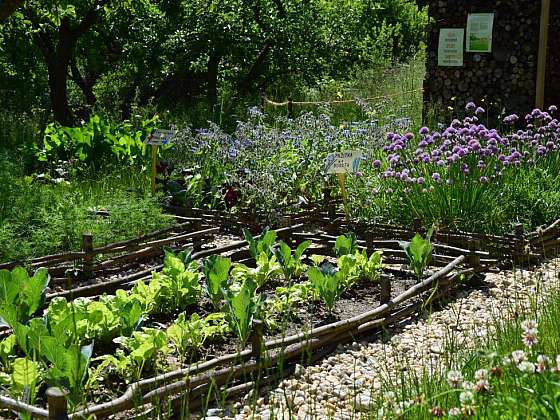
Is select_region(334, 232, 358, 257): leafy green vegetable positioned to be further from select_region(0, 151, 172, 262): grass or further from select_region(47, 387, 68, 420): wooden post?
select_region(47, 387, 68, 420): wooden post

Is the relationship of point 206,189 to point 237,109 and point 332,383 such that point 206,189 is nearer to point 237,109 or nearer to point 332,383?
point 332,383

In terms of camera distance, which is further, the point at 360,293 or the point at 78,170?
the point at 78,170

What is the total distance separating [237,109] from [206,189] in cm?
610

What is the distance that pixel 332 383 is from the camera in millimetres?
3723

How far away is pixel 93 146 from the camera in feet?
29.2

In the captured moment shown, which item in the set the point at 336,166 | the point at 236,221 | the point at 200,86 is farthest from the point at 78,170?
the point at 200,86

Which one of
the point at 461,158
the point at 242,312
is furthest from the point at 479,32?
the point at 242,312

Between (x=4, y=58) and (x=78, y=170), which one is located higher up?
(x=4, y=58)

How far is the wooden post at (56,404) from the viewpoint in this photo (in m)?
2.73

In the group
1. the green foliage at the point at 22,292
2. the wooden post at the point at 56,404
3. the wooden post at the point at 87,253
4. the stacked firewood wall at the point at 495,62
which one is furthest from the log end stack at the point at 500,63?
the wooden post at the point at 56,404

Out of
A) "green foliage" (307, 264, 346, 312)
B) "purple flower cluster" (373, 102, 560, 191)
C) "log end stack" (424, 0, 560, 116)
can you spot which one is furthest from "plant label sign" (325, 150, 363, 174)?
"log end stack" (424, 0, 560, 116)

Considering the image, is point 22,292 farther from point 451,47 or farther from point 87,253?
point 451,47

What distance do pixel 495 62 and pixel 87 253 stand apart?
22.2 ft

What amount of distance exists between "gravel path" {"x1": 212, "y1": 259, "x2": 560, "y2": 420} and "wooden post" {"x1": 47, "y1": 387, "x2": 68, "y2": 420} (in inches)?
25.5
